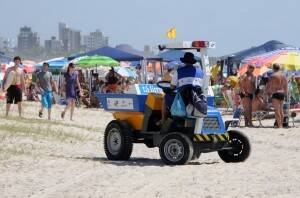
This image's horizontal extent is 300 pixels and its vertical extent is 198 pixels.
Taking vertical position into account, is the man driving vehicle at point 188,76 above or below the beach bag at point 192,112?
above

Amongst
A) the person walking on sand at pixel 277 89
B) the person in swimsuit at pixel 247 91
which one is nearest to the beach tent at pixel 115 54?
the person in swimsuit at pixel 247 91

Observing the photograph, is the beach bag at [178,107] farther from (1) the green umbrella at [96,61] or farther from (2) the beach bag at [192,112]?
(1) the green umbrella at [96,61]

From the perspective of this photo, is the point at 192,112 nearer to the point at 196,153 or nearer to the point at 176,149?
the point at 176,149

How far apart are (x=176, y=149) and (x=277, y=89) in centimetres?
904

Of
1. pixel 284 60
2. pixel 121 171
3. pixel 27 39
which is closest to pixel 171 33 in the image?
pixel 121 171

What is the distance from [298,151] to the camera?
14.7 meters

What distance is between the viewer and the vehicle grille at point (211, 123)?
11725mm

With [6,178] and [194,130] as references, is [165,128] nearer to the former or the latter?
[194,130]

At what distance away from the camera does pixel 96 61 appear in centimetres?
3002

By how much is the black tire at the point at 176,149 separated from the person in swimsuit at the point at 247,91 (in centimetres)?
929

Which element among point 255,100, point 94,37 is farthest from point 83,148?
point 94,37

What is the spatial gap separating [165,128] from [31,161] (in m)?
2.10

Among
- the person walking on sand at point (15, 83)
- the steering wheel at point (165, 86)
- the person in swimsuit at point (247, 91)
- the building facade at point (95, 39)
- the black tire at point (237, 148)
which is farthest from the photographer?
the building facade at point (95, 39)

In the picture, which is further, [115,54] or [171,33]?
[115,54]
